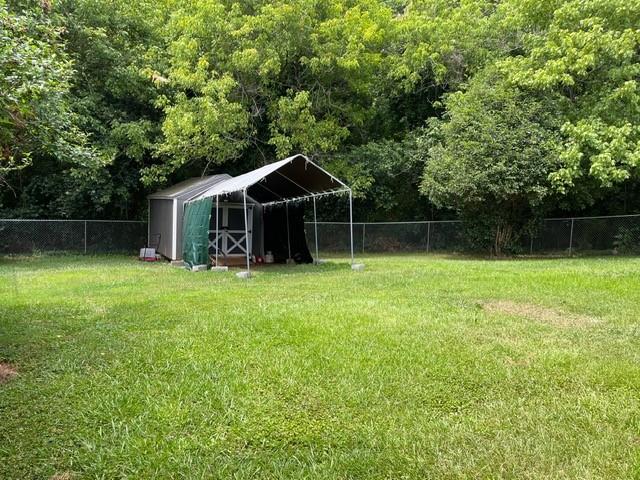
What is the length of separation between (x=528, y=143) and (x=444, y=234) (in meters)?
4.80

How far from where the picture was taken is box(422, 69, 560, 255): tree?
45.6ft

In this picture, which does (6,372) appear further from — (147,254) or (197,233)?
(147,254)

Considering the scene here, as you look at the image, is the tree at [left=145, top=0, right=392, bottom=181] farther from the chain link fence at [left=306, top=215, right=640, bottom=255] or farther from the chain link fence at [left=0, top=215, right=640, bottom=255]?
the chain link fence at [left=306, top=215, right=640, bottom=255]

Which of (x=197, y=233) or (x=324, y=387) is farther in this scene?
(x=197, y=233)

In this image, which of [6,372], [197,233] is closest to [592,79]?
[197,233]

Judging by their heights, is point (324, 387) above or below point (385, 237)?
below

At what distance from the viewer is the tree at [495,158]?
547 inches

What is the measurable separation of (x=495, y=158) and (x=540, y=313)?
865cm

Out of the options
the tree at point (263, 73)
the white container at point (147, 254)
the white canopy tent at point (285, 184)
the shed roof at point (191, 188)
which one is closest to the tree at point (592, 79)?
the tree at point (263, 73)

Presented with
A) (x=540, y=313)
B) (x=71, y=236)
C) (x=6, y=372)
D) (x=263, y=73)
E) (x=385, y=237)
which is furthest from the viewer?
(x=385, y=237)

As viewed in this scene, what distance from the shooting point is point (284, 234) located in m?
14.3

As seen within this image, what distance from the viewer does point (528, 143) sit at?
46.2 ft

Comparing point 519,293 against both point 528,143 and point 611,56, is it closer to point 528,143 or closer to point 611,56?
point 528,143

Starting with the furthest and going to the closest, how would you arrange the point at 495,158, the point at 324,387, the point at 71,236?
the point at 71,236
the point at 495,158
the point at 324,387
